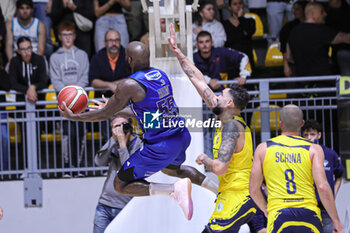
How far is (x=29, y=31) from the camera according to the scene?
1045 centimetres

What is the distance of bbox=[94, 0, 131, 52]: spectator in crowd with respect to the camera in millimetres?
10477

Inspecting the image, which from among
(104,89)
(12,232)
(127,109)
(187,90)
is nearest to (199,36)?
(104,89)

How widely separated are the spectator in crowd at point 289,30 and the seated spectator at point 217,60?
1.04m

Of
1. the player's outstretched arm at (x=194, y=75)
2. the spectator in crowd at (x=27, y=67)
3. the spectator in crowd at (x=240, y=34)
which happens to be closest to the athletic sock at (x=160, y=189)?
the player's outstretched arm at (x=194, y=75)

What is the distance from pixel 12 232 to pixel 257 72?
519cm

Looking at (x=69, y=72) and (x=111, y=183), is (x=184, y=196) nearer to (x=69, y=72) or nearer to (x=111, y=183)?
(x=111, y=183)

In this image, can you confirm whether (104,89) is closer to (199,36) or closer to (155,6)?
(199,36)

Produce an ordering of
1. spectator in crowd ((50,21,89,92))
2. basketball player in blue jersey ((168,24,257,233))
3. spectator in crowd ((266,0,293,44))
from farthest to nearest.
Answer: spectator in crowd ((266,0,293,44)) → spectator in crowd ((50,21,89,92)) → basketball player in blue jersey ((168,24,257,233))

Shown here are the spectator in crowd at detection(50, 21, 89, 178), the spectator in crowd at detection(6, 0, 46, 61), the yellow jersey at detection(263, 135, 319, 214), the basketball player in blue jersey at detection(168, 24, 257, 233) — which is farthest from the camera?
the spectator in crowd at detection(6, 0, 46, 61)

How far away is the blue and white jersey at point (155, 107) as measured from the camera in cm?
594

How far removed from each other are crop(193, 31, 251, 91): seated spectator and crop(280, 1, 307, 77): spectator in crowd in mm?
1036

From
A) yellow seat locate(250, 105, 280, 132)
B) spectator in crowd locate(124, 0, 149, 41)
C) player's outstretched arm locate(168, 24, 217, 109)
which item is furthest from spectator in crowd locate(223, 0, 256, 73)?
player's outstretched arm locate(168, 24, 217, 109)

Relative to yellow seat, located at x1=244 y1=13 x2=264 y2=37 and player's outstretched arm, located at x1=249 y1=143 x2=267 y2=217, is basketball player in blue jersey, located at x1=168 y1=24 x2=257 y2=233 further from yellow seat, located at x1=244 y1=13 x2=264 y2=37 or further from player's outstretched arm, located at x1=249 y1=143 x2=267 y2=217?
yellow seat, located at x1=244 y1=13 x2=264 y2=37

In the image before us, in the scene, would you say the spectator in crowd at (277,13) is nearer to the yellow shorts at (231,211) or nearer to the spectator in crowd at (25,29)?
the spectator in crowd at (25,29)
